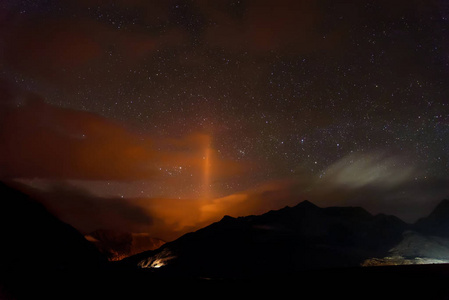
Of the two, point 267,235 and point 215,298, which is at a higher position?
point 267,235

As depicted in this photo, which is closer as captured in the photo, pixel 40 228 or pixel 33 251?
pixel 33 251

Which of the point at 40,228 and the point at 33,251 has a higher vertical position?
the point at 40,228

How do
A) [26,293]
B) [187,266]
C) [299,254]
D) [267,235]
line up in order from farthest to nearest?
[267,235]
[187,266]
[299,254]
[26,293]

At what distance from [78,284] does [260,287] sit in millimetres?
3110

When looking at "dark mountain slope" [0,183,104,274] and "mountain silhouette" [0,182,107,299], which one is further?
"dark mountain slope" [0,183,104,274]

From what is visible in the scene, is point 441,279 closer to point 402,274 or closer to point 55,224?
point 402,274

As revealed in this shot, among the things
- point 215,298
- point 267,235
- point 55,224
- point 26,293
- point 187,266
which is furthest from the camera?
point 267,235

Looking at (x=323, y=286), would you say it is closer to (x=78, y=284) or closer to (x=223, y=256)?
(x=78, y=284)

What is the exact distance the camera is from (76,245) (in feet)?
134

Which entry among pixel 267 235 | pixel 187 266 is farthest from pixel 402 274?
pixel 267 235

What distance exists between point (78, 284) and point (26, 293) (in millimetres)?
752

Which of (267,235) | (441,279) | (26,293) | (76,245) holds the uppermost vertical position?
(267,235)

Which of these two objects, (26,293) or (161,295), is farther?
(161,295)

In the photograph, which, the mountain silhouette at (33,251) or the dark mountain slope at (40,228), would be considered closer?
the mountain silhouette at (33,251)
